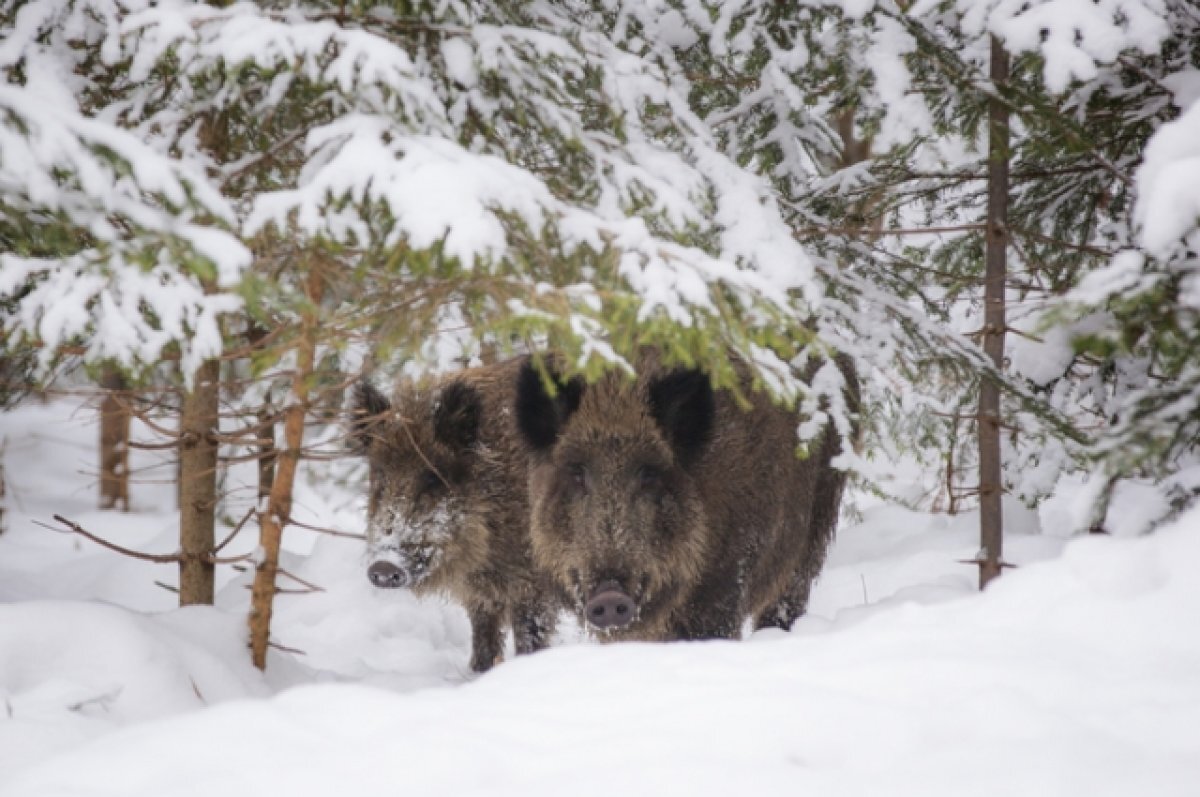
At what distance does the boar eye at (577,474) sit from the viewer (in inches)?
225

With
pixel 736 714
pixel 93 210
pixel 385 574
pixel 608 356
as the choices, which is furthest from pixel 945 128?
pixel 93 210

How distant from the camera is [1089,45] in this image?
174 inches

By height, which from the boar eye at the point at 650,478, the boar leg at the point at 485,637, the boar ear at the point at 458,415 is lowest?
the boar leg at the point at 485,637

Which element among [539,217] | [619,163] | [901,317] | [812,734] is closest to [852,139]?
[901,317]

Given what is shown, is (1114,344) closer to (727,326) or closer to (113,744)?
(727,326)

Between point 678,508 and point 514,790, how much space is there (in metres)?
3.35

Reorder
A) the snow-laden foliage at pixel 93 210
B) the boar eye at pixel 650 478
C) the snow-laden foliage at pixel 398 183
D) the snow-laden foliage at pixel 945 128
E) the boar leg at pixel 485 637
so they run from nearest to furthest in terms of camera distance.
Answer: the snow-laden foliage at pixel 93 210 → the snow-laden foliage at pixel 398 183 → the snow-laden foliage at pixel 945 128 → the boar eye at pixel 650 478 → the boar leg at pixel 485 637

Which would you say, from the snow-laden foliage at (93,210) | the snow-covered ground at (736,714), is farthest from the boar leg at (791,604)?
the snow-laden foliage at (93,210)

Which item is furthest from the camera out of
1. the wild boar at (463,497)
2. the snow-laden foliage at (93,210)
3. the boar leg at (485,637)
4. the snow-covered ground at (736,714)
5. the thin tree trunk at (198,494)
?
the boar leg at (485,637)

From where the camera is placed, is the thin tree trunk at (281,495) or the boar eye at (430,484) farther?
the boar eye at (430,484)

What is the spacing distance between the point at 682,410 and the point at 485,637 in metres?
2.75

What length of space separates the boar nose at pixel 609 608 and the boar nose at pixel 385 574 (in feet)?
6.32

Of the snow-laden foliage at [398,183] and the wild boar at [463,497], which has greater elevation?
the snow-laden foliage at [398,183]

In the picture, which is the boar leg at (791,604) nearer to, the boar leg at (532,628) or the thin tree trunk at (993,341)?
the boar leg at (532,628)
